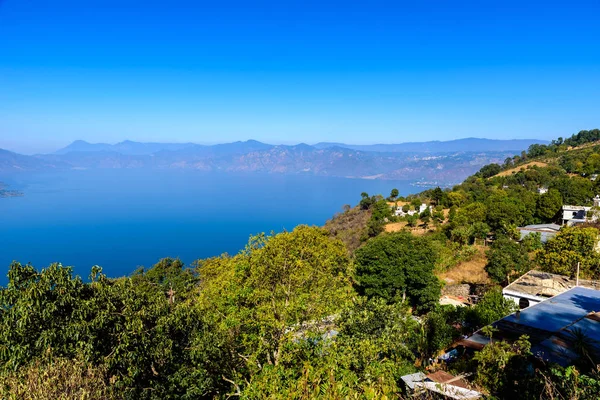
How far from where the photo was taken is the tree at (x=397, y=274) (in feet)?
51.7

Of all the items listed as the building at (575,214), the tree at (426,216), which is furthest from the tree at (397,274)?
the tree at (426,216)

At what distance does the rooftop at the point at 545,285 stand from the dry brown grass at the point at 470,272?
3.00 meters

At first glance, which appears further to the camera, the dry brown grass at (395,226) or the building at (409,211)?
the building at (409,211)

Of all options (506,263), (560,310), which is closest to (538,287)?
(506,263)

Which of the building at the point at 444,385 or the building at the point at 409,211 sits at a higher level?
the building at the point at 444,385

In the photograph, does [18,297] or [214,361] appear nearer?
[18,297]

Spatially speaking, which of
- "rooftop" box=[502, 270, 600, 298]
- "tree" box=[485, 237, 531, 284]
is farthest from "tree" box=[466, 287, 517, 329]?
"tree" box=[485, 237, 531, 284]

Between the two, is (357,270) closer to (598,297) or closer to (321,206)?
(598,297)

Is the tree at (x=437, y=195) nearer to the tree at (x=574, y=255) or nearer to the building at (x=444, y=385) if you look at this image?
the tree at (x=574, y=255)

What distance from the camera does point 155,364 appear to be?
5855 mm

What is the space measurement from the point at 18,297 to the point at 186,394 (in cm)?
276

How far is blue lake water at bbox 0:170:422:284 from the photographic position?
61531mm

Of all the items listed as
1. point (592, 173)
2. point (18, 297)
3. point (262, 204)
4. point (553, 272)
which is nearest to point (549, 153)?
point (592, 173)

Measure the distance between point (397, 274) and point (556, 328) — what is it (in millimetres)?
6927
